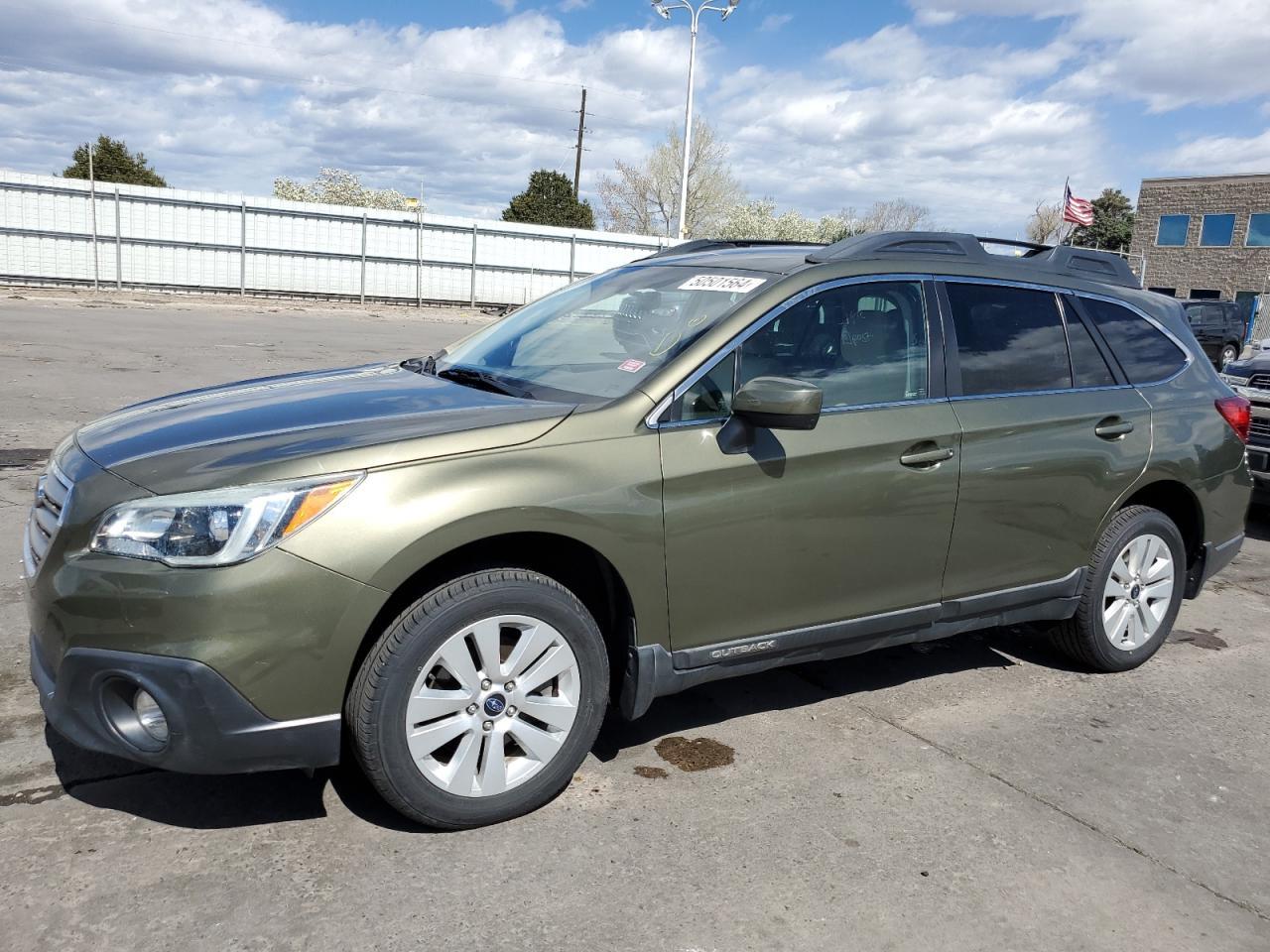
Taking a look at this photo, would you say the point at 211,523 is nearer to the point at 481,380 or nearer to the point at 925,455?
the point at 481,380

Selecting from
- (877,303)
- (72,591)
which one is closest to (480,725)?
(72,591)

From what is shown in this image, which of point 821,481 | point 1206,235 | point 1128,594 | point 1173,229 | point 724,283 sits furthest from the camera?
point 1173,229

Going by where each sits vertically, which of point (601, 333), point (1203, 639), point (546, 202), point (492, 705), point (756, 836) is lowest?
point (756, 836)

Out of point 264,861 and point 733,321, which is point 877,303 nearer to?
point 733,321

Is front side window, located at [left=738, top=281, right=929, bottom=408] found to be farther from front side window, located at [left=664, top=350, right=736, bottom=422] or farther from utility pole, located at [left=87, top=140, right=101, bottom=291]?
utility pole, located at [left=87, top=140, right=101, bottom=291]

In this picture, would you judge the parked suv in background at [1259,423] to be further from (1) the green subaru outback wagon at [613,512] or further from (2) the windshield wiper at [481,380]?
(2) the windshield wiper at [481,380]

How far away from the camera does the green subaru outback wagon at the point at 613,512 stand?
2789mm

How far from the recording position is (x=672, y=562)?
11.0 ft

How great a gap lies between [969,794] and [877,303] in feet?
5.69

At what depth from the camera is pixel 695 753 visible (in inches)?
149

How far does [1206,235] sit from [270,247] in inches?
1596

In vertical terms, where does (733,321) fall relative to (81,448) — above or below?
above

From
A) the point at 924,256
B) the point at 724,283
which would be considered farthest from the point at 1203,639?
the point at 724,283

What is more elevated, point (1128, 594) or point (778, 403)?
point (778, 403)
